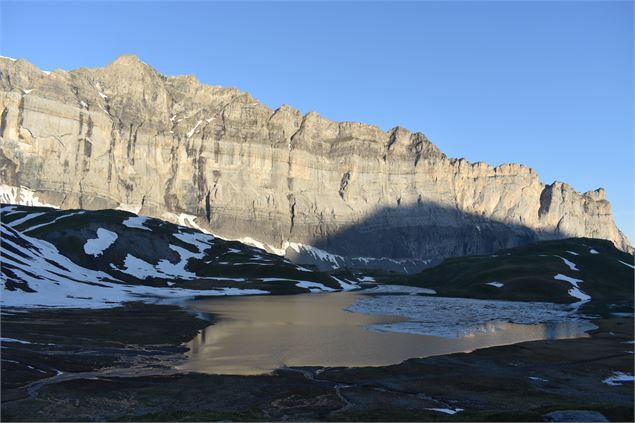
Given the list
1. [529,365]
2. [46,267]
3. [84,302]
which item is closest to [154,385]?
[529,365]

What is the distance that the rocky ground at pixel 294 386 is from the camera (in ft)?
88.2

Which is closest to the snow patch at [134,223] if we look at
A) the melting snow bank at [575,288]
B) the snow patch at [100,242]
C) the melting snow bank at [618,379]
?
the snow patch at [100,242]

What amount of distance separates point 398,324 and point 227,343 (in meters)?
28.5

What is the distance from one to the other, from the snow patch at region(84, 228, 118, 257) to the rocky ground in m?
109

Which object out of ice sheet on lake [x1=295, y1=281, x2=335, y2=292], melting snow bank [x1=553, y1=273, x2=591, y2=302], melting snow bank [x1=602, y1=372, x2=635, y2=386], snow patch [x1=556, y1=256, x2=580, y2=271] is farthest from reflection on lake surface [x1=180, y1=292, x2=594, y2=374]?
snow patch [x1=556, y1=256, x2=580, y2=271]

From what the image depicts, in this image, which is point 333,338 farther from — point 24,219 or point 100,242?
point 24,219

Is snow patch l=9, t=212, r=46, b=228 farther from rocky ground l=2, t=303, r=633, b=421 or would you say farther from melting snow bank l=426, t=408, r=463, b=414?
melting snow bank l=426, t=408, r=463, b=414

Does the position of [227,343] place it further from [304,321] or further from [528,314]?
[528,314]

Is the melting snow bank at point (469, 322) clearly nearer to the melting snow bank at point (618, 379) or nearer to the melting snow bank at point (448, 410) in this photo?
the melting snow bank at point (618, 379)

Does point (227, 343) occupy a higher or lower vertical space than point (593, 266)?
lower

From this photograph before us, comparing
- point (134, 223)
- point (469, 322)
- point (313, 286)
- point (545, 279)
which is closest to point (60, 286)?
point (469, 322)

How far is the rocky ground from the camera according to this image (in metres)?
26.9

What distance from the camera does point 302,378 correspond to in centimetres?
3638

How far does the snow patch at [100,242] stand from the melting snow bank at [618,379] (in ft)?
466
